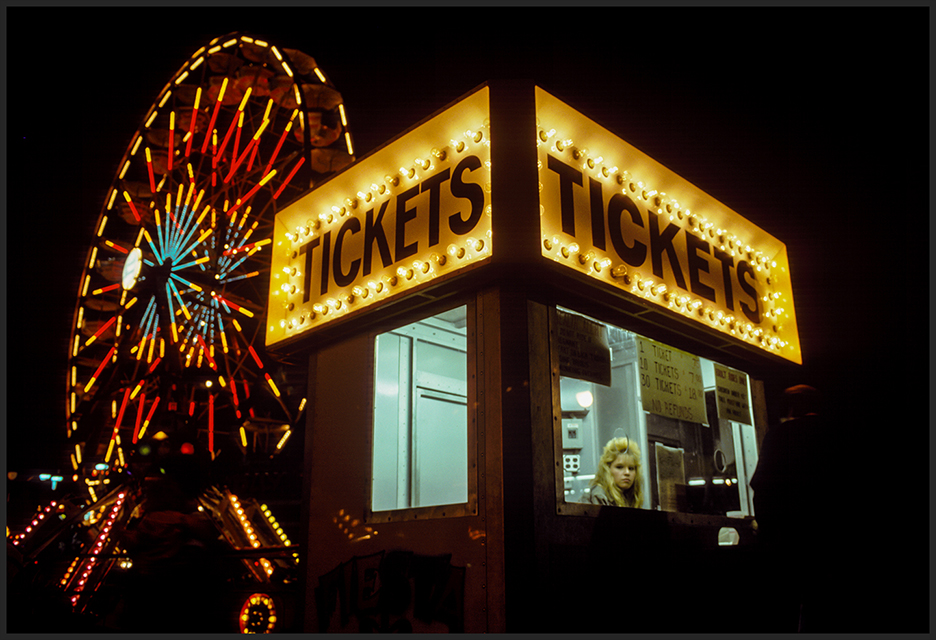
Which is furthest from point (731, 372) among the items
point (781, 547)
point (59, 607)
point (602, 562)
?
point (59, 607)

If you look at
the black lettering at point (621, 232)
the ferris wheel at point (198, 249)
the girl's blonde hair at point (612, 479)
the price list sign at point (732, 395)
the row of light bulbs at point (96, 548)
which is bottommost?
the row of light bulbs at point (96, 548)

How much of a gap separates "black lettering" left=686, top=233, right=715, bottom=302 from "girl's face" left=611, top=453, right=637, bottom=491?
1995mm

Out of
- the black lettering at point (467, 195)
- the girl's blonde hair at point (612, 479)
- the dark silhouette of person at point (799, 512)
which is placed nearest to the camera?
the dark silhouette of person at point (799, 512)

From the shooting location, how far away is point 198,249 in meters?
10.9

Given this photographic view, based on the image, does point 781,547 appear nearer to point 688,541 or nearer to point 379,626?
point 688,541

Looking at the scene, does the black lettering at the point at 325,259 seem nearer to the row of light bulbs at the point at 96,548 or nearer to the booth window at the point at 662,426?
the booth window at the point at 662,426

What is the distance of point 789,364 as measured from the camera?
621 centimetres

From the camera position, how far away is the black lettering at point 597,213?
166 inches

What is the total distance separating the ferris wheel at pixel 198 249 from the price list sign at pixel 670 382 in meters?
Result: 6.81

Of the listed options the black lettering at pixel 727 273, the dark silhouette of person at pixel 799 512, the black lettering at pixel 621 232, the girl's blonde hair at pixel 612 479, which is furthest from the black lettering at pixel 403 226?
the girl's blonde hair at pixel 612 479

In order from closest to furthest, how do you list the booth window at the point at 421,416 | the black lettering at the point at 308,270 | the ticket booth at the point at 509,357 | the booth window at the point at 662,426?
the ticket booth at the point at 509,357
the booth window at the point at 421,416
the black lettering at the point at 308,270
the booth window at the point at 662,426

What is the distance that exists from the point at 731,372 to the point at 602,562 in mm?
3313

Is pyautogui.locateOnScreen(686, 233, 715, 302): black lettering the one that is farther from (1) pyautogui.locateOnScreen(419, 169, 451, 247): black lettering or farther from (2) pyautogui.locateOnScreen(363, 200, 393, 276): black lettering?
(2) pyautogui.locateOnScreen(363, 200, 393, 276): black lettering

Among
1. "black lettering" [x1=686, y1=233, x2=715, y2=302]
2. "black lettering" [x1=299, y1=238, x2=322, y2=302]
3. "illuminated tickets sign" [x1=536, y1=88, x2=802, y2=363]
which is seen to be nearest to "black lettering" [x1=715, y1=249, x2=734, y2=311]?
"illuminated tickets sign" [x1=536, y1=88, x2=802, y2=363]
